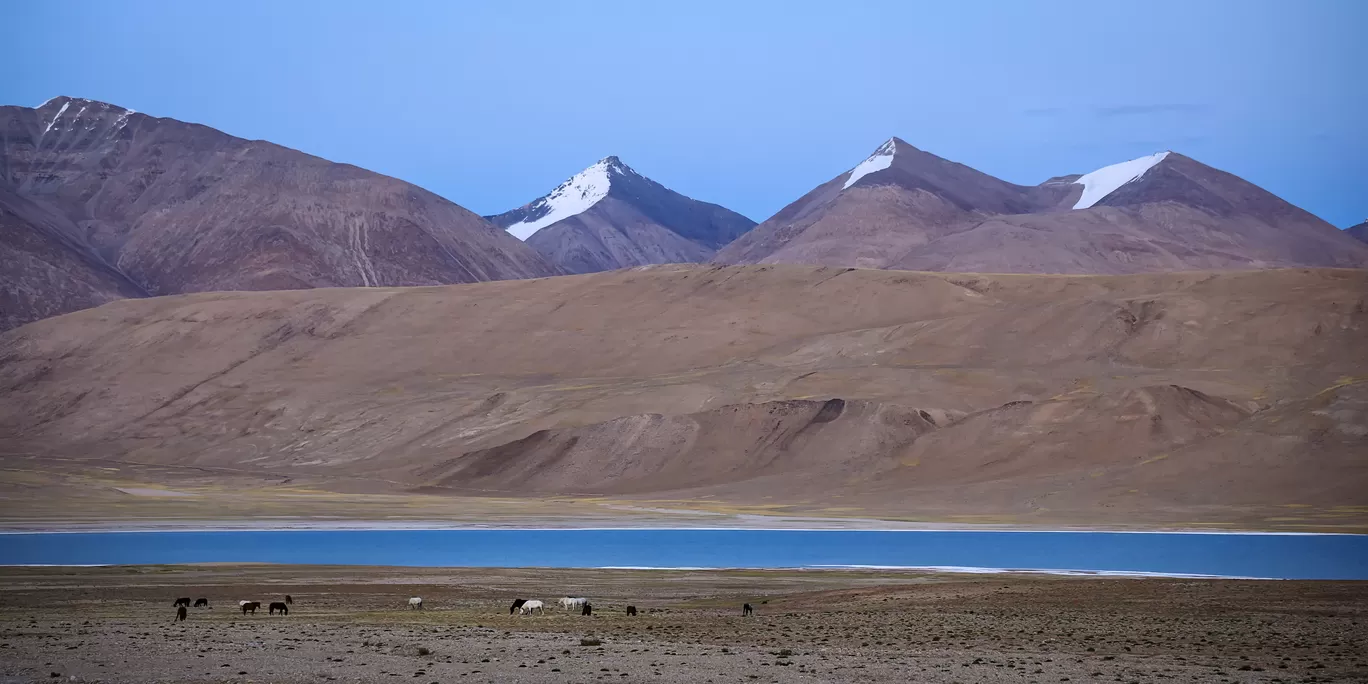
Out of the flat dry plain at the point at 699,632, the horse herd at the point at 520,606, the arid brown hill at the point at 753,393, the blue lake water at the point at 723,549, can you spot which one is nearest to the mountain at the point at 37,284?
the arid brown hill at the point at 753,393

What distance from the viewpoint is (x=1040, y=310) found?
116m

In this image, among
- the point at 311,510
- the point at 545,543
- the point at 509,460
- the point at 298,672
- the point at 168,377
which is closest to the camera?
the point at 298,672

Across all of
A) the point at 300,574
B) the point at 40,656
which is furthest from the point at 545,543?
the point at 40,656

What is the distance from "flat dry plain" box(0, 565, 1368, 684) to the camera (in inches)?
778

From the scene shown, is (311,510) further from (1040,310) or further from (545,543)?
(1040,310)

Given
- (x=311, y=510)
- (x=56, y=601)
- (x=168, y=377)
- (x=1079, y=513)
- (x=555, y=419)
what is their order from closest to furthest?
(x=56, y=601) → (x=1079, y=513) → (x=311, y=510) → (x=555, y=419) → (x=168, y=377)

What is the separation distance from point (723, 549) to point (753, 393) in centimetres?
4888

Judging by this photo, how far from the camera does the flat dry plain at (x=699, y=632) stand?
19766 mm

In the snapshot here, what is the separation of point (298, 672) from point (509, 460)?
78004mm

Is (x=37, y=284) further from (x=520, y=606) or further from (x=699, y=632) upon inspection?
(x=699, y=632)

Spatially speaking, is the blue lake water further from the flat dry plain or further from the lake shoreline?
the flat dry plain

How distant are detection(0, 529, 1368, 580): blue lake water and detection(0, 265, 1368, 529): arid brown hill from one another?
10.6 metres

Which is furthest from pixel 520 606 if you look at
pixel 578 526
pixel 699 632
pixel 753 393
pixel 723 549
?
pixel 753 393

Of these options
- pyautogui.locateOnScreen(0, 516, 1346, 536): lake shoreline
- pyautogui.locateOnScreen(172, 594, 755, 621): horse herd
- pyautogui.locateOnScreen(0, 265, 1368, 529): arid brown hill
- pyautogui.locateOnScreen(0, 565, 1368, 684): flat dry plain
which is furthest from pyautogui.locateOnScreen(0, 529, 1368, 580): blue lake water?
pyautogui.locateOnScreen(172, 594, 755, 621): horse herd
